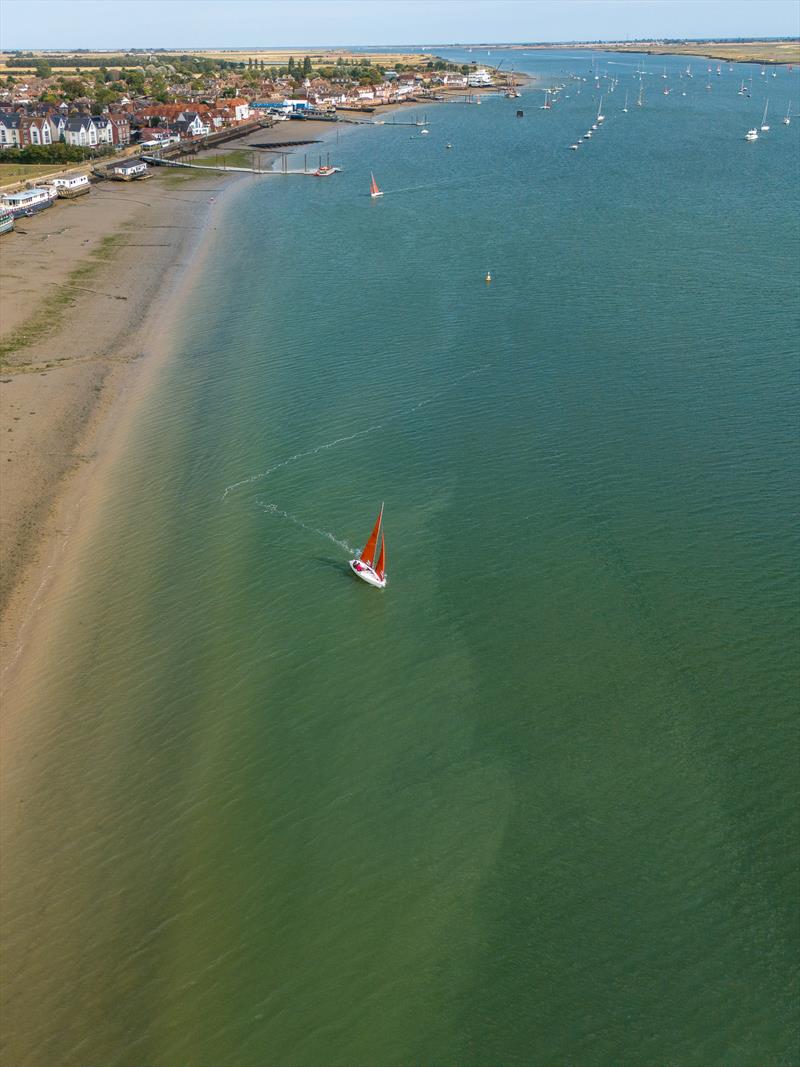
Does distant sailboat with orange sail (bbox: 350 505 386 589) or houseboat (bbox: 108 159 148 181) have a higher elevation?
houseboat (bbox: 108 159 148 181)

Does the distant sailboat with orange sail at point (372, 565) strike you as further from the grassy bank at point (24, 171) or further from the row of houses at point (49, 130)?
the row of houses at point (49, 130)

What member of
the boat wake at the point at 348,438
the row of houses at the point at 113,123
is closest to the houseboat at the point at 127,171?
the row of houses at the point at 113,123

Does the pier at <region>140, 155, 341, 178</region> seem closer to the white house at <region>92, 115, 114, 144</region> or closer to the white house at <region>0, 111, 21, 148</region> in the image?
the white house at <region>92, 115, 114, 144</region>

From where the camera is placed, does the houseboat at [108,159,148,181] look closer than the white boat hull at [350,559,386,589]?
No

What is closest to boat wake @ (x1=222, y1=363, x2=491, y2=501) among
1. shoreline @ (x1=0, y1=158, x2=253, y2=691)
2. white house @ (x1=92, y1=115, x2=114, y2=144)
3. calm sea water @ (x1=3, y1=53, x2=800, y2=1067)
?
calm sea water @ (x1=3, y1=53, x2=800, y2=1067)

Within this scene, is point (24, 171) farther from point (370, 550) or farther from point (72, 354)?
point (370, 550)
